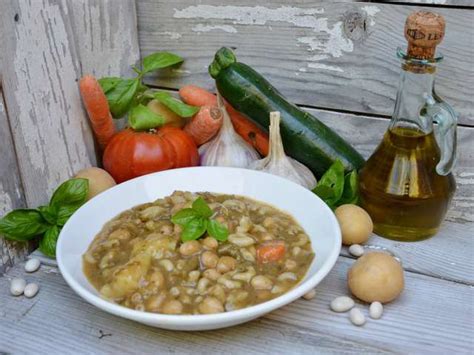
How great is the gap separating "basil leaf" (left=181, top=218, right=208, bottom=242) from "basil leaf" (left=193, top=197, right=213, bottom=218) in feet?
0.04

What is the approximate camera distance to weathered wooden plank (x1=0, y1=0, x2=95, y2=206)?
1.41 m

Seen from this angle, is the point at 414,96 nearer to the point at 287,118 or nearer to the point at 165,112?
the point at 287,118

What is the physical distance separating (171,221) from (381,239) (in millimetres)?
543

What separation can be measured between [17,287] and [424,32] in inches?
40.8

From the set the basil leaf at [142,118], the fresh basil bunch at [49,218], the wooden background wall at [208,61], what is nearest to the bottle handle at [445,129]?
the wooden background wall at [208,61]

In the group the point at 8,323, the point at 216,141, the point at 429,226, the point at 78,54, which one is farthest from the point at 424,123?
the point at 8,323

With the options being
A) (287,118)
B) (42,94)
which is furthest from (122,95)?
(287,118)

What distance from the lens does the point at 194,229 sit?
A: 1268 mm

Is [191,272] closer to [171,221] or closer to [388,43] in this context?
[171,221]

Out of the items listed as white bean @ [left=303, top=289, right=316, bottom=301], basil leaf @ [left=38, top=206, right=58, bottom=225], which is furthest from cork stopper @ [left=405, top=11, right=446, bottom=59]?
basil leaf @ [left=38, top=206, right=58, bottom=225]

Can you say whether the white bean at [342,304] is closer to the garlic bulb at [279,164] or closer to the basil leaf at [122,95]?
the garlic bulb at [279,164]

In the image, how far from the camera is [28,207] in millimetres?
1491

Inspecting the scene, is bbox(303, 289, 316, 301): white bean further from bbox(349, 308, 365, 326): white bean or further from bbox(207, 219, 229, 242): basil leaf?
bbox(207, 219, 229, 242): basil leaf

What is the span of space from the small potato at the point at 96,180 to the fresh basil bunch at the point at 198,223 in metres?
0.35
